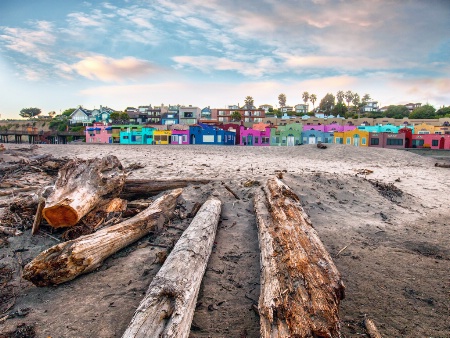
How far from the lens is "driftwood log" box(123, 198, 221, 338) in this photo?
2.49 meters

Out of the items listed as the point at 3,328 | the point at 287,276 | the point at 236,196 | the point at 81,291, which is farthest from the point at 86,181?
the point at 287,276

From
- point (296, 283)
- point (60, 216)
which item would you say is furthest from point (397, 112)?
point (60, 216)

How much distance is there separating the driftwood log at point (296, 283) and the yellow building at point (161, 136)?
1428 inches

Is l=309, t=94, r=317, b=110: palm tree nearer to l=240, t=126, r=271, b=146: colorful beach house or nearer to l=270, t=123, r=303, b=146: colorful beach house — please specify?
l=270, t=123, r=303, b=146: colorful beach house

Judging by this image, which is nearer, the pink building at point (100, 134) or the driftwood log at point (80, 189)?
the driftwood log at point (80, 189)

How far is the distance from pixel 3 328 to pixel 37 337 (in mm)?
468

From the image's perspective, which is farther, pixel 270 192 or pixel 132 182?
pixel 132 182

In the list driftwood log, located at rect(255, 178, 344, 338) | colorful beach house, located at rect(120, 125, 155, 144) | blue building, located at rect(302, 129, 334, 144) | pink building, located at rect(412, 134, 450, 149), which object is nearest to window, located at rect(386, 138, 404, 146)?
pink building, located at rect(412, 134, 450, 149)

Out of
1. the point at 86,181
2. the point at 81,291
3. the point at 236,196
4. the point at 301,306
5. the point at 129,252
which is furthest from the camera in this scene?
the point at 236,196

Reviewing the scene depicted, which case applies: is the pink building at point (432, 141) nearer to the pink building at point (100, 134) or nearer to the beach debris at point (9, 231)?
the beach debris at point (9, 231)

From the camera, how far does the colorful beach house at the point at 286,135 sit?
3862 centimetres

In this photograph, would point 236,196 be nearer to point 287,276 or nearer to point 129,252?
point 129,252

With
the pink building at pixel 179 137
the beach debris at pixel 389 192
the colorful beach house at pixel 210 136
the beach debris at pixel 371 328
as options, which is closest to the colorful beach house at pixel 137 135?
the pink building at pixel 179 137

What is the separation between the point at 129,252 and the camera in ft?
15.8
